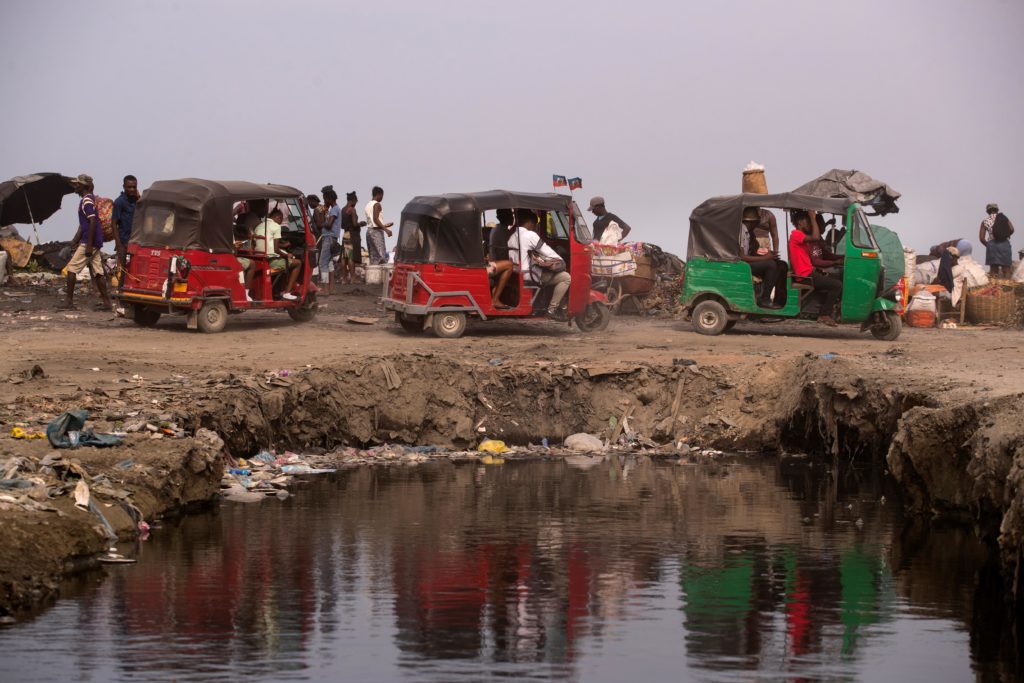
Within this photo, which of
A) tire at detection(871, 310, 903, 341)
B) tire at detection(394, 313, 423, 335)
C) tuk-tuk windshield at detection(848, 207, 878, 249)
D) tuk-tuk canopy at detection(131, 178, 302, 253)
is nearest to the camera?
tuk-tuk canopy at detection(131, 178, 302, 253)

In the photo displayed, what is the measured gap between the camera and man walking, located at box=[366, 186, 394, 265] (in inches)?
1034

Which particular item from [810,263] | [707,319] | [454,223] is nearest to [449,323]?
[454,223]

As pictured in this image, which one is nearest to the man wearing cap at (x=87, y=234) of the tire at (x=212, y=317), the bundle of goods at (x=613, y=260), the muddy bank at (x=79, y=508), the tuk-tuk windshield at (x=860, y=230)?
the tire at (x=212, y=317)

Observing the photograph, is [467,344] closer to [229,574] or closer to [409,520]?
[409,520]

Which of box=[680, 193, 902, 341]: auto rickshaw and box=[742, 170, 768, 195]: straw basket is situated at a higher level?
box=[742, 170, 768, 195]: straw basket

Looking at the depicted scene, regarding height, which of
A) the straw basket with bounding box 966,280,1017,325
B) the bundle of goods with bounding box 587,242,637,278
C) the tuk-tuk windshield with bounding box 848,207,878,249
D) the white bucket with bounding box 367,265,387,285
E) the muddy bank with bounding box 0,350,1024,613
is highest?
the tuk-tuk windshield with bounding box 848,207,878,249

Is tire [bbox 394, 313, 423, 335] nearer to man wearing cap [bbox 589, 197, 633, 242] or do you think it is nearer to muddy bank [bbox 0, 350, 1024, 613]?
muddy bank [bbox 0, 350, 1024, 613]

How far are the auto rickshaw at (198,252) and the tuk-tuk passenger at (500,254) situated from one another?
2.60 meters

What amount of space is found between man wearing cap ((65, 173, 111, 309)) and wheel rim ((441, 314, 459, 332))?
5.20 metres

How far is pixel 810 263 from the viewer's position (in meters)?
21.6

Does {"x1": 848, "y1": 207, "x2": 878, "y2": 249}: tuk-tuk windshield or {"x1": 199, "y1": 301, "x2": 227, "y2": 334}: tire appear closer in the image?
{"x1": 199, "y1": 301, "x2": 227, "y2": 334}: tire

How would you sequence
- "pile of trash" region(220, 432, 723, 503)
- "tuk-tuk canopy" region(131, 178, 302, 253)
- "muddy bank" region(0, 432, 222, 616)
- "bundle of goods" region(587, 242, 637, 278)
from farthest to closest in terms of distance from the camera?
"bundle of goods" region(587, 242, 637, 278)
"tuk-tuk canopy" region(131, 178, 302, 253)
"pile of trash" region(220, 432, 723, 503)
"muddy bank" region(0, 432, 222, 616)

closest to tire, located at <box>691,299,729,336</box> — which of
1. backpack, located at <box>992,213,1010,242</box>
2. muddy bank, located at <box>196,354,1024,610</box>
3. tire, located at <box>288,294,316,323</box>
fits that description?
muddy bank, located at <box>196,354,1024,610</box>

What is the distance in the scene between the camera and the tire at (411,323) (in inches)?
858
